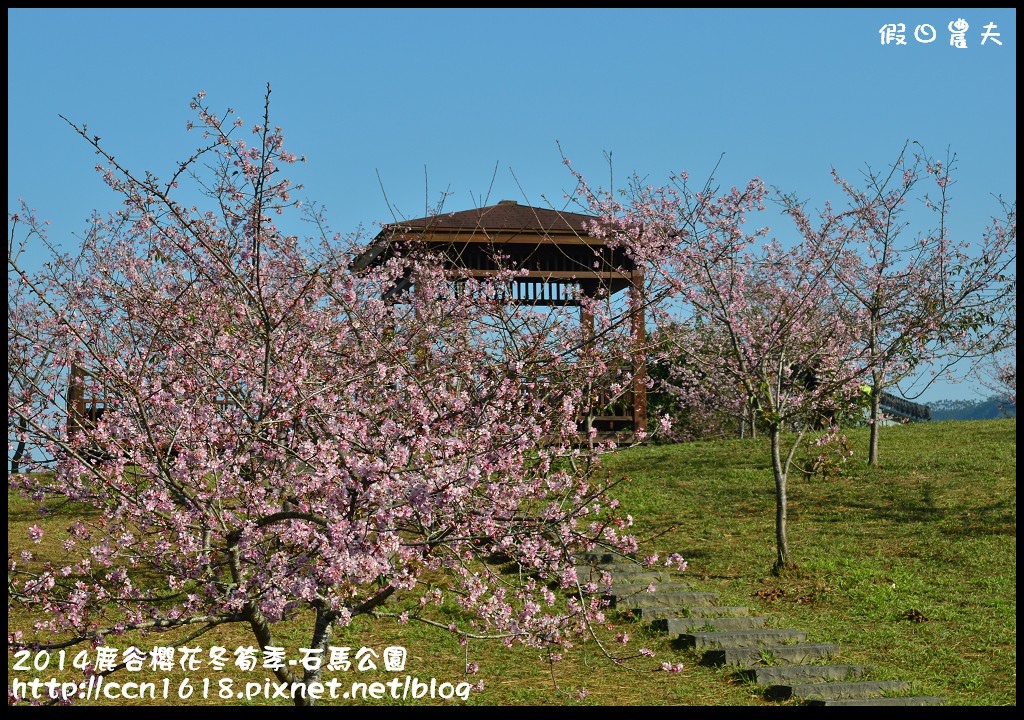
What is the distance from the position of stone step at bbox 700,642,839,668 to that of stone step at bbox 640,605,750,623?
1253 millimetres

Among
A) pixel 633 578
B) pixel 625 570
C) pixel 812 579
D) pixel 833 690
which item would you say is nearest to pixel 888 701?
pixel 833 690

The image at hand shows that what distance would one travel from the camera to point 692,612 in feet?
37.7

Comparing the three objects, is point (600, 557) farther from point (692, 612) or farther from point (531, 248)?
point (531, 248)

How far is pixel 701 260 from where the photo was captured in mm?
13664

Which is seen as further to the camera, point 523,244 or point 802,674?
point 523,244

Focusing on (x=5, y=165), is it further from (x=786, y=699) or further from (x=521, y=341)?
(x=786, y=699)

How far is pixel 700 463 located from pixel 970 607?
7821 mm

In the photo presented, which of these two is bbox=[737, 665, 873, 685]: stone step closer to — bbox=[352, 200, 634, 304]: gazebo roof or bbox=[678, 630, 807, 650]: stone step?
bbox=[678, 630, 807, 650]: stone step

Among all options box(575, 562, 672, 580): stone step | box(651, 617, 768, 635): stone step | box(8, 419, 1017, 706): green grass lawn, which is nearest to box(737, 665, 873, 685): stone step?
box(8, 419, 1017, 706): green grass lawn

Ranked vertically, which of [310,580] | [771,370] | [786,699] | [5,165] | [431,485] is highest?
[5,165]

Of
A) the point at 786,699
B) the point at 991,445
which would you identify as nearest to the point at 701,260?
the point at 786,699

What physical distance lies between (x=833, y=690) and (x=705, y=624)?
223 cm

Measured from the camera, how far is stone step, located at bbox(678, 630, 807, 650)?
1041cm

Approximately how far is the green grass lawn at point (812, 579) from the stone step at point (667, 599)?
244 millimetres
